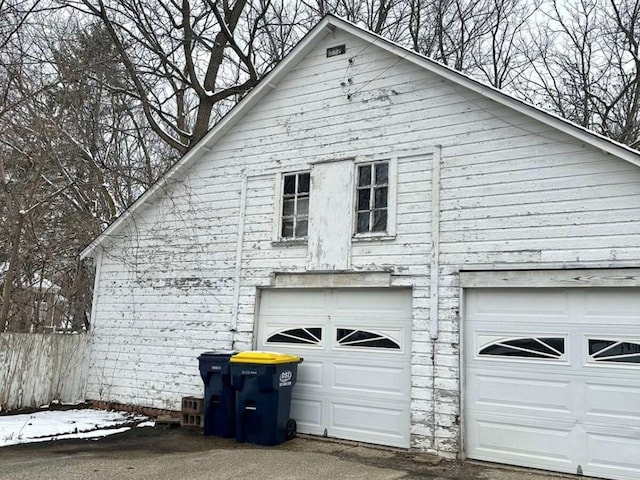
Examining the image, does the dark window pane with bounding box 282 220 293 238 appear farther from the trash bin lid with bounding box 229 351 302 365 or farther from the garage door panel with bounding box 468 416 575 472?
the garage door panel with bounding box 468 416 575 472

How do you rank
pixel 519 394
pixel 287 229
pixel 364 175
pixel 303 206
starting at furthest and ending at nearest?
pixel 287 229 < pixel 303 206 < pixel 364 175 < pixel 519 394

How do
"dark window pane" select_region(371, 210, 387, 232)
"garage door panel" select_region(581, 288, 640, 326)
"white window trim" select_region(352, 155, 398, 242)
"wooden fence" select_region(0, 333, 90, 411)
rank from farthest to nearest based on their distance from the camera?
"wooden fence" select_region(0, 333, 90, 411), "dark window pane" select_region(371, 210, 387, 232), "white window trim" select_region(352, 155, 398, 242), "garage door panel" select_region(581, 288, 640, 326)

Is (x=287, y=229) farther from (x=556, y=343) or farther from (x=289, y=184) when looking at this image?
(x=556, y=343)

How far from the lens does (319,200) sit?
8422 mm

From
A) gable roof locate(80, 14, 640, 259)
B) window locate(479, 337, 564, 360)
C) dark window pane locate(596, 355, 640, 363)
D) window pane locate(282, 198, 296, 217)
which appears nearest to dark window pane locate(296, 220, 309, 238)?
window pane locate(282, 198, 296, 217)

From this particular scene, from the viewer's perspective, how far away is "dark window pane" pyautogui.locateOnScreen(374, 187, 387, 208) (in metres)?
8.01

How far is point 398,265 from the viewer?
767 cm

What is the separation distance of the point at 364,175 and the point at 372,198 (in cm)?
39

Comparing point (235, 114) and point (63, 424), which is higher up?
point (235, 114)

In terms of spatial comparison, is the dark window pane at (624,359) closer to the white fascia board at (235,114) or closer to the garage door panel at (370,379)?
the garage door panel at (370,379)

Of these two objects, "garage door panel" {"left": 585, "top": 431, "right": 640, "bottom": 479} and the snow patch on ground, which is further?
the snow patch on ground

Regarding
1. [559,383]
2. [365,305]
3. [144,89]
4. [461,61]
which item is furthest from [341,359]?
[461,61]

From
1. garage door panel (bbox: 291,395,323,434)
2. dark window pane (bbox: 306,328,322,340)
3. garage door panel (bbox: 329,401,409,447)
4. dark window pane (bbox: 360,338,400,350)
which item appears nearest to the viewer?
garage door panel (bbox: 329,401,409,447)

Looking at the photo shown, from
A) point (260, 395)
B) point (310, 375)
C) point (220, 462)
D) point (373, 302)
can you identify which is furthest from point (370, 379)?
point (220, 462)
